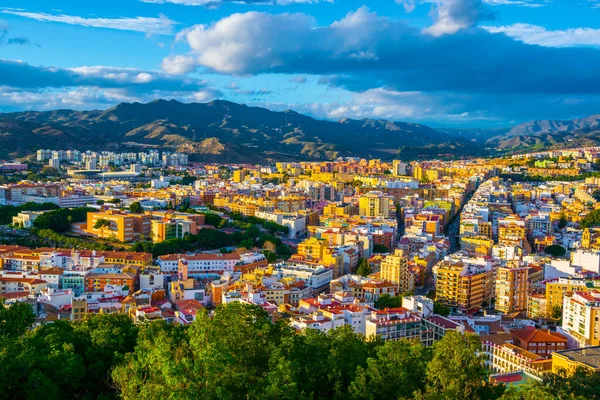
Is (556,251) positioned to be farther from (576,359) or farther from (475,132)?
(475,132)

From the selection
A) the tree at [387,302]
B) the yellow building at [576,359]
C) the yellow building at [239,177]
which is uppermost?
the yellow building at [239,177]

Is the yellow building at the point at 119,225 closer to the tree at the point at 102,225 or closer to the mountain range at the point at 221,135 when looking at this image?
the tree at the point at 102,225

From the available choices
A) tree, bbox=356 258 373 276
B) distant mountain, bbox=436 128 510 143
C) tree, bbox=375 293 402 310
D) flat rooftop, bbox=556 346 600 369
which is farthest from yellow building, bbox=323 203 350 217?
distant mountain, bbox=436 128 510 143

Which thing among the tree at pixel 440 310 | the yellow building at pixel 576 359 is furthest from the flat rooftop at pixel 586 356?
the tree at pixel 440 310

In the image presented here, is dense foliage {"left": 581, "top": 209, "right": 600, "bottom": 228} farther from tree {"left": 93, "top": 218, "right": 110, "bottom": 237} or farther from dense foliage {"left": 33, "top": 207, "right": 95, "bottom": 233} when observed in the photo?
dense foliage {"left": 33, "top": 207, "right": 95, "bottom": 233}

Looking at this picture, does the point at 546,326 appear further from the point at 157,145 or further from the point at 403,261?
the point at 157,145

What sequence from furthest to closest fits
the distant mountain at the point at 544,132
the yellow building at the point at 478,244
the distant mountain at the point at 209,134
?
1. the distant mountain at the point at 544,132
2. the distant mountain at the point at 209,134
3. the yellow building at the point at 478,244

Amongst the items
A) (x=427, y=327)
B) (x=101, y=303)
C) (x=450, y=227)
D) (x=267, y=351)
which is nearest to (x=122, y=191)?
(x=450, y=227)
